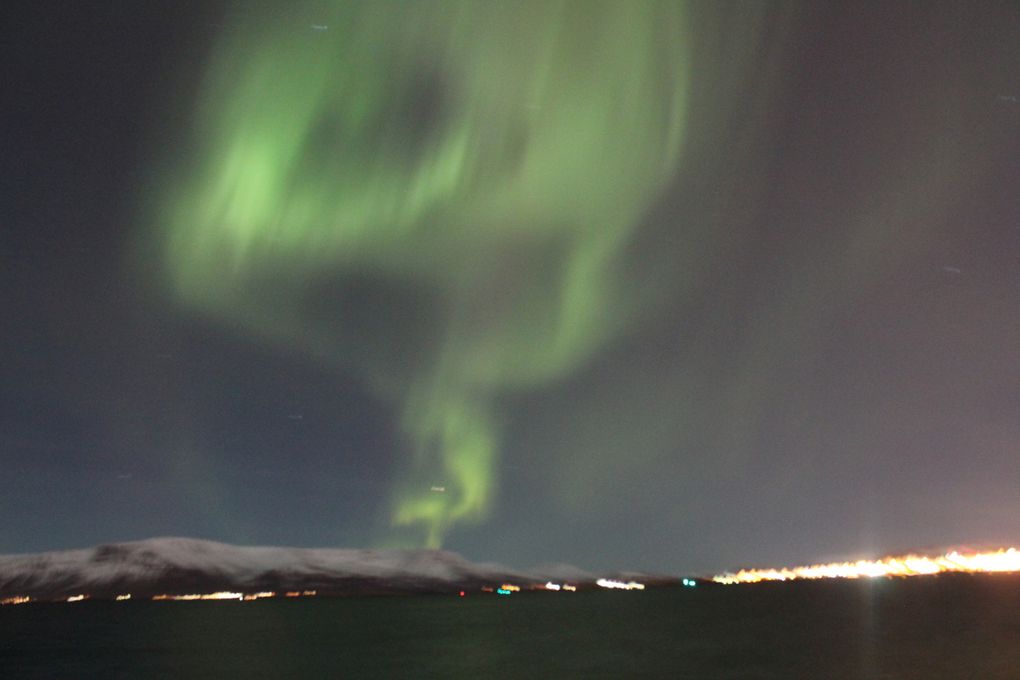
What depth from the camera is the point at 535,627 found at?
13775 cm

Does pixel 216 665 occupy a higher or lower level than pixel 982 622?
lower

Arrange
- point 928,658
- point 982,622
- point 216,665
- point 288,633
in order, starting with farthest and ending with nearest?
1. point 288,633
2. point 982,622
3. point 216,665
4. point 928,658

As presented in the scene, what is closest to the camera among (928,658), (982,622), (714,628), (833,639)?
(928,658)

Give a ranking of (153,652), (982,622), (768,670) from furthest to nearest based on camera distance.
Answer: (982,622), (153,652), (768,670)

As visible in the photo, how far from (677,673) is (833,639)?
1272 inches

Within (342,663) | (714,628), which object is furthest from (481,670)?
(714,628)

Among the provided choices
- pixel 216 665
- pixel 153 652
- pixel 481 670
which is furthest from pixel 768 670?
pixel 153 652

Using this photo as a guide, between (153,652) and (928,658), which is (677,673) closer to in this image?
(928,658)

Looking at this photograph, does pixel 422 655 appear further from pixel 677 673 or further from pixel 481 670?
pixel 677 673

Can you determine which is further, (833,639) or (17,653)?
(17,653)

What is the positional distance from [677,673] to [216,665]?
141 ft

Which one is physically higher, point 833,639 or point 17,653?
point 833,639

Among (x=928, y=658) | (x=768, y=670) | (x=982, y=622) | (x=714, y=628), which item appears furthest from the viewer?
(x=714, y=628)

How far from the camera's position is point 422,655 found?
93.0 m
